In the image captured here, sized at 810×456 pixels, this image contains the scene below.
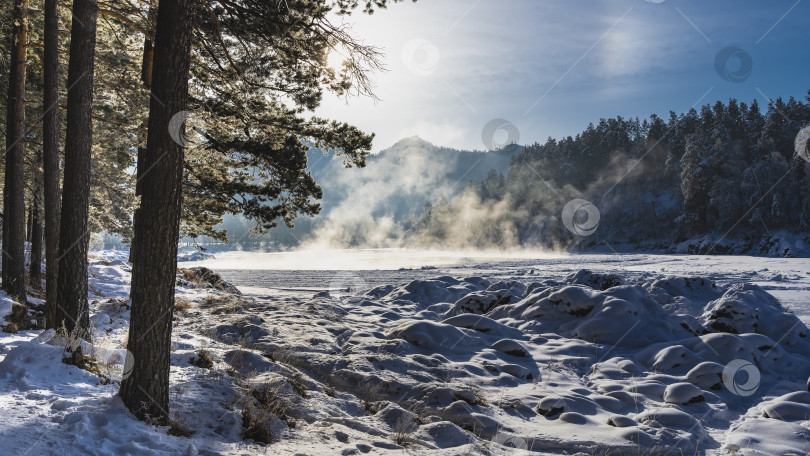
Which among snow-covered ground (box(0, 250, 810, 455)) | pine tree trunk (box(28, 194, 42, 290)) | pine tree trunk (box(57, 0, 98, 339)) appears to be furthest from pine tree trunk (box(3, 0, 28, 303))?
pine tree trunk (box(57, 0, 98, 339))

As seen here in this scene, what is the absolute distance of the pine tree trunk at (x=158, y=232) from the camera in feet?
14.1

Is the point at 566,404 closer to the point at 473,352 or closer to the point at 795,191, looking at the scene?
the point at 473,352

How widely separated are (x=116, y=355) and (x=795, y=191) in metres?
77.3

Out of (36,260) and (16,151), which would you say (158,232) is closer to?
(16,151)

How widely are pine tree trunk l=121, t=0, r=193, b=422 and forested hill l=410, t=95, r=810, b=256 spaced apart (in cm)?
6392

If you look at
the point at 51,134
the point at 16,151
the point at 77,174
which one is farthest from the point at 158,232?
the point at 16,151

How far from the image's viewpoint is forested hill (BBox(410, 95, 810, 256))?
2372 inches

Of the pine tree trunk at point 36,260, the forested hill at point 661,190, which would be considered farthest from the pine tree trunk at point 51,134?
the forested hill at point 661,190

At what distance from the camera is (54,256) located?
26.8 feet

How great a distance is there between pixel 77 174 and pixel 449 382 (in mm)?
6905

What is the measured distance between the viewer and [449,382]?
7.30 metres

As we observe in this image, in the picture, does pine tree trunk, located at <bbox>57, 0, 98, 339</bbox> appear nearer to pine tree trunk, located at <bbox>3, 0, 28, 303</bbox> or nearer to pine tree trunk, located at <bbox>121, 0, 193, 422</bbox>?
pine tree trunk, located at <bbox>121, 0, 193, 422</bbox>

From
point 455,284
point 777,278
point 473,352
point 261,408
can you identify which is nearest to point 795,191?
point 777,278

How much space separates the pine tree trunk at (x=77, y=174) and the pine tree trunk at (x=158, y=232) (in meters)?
3.29
